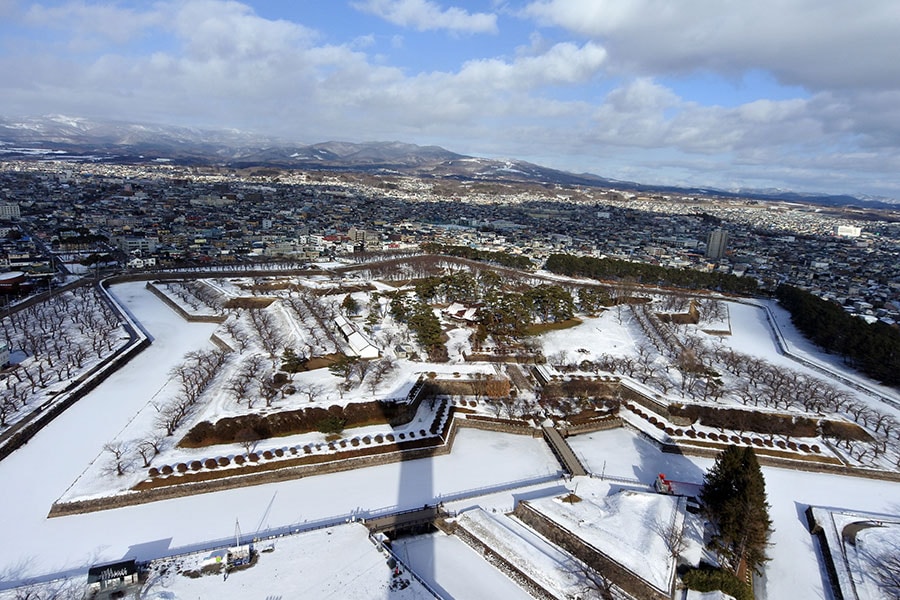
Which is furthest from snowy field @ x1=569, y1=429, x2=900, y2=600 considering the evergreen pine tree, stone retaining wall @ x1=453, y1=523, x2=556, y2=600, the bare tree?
the bare tree

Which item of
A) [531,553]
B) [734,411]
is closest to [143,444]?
[531,553]

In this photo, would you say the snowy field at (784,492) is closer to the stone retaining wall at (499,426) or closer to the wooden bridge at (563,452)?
the wooden bridge at (563,452)

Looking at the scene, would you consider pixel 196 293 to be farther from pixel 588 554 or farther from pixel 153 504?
pixel 588 554

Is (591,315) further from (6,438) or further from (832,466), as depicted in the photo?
(6,438)

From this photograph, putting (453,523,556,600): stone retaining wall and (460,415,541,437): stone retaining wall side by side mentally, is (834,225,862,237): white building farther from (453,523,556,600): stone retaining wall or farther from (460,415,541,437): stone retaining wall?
(453,523,556,600): stone retaining wall

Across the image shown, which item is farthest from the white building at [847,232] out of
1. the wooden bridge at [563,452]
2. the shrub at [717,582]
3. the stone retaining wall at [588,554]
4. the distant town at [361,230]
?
the stone retaining wall at [588,554]

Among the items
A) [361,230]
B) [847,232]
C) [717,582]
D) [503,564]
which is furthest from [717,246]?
[503,564]
